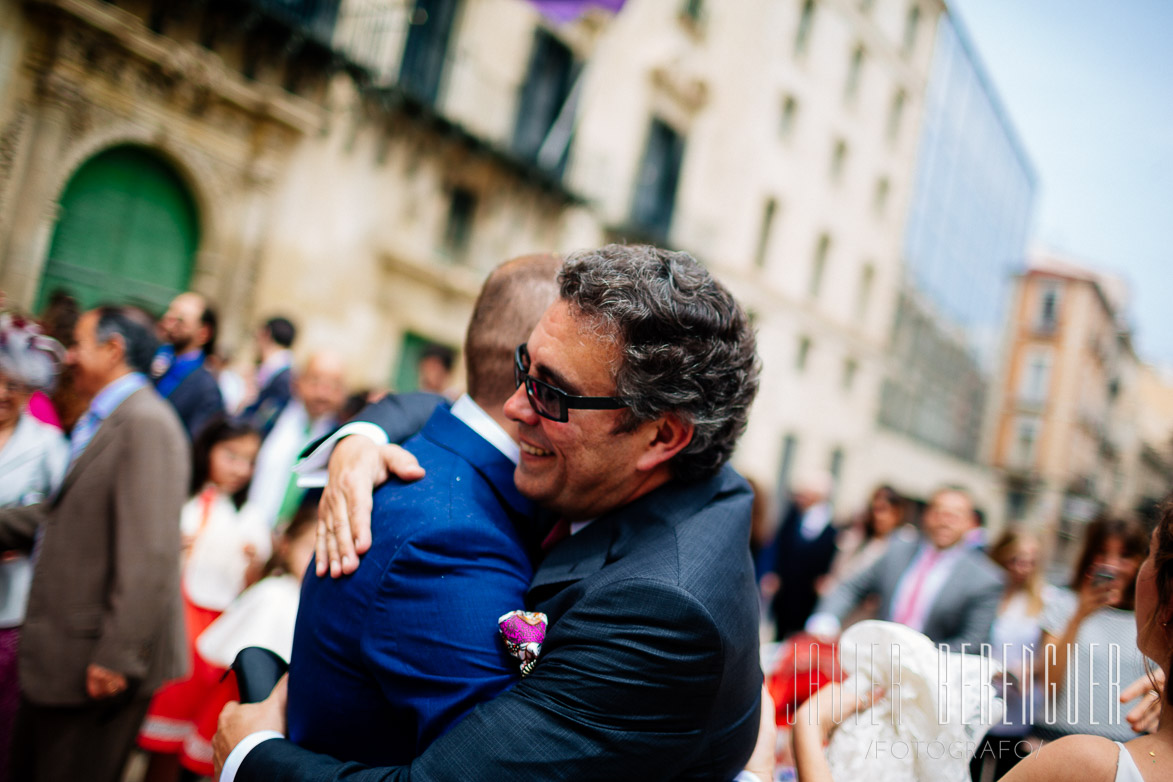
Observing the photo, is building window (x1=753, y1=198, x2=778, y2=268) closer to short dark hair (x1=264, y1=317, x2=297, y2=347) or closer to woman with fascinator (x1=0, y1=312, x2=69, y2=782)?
short dark hair (x1=264, y1=317, x2=297, y2=347)

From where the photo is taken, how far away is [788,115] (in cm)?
2230

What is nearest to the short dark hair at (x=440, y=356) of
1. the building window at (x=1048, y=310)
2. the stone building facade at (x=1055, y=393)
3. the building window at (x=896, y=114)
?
the building window at (x=896, y=114)

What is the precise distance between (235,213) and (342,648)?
10.9m

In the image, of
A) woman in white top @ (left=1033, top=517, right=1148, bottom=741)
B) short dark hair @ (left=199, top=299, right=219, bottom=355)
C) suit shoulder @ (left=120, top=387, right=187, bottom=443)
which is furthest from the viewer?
short dark hair @ (left=199, top=299, right=219, bottom=355)

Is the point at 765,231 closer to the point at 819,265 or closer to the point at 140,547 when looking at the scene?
the point at 819,265

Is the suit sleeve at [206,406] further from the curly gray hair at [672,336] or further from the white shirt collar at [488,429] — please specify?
the curly gray hair at [672,336]

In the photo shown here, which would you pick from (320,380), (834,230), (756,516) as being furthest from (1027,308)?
(320,380)

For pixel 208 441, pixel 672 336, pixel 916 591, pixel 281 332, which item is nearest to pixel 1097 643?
pixel 916 591

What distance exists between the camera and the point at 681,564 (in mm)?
1469

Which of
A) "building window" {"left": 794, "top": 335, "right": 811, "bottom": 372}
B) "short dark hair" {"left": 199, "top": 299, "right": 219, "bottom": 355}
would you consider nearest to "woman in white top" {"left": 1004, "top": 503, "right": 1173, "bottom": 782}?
"short dark hair" {"left": 199, "top": 299, "right": 219, "bottom": 355}

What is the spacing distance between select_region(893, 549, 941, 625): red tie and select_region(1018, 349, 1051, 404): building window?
4623 cm

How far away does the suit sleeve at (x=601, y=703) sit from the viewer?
1349mm

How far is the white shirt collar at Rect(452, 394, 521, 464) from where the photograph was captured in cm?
184

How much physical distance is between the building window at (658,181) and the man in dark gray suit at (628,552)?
16825 millimetres
